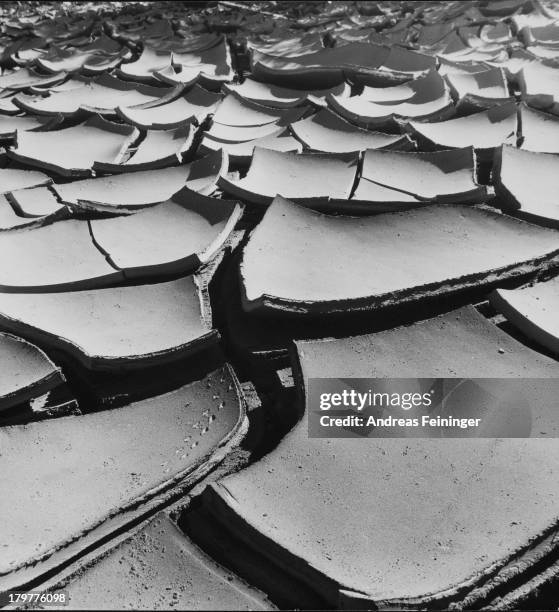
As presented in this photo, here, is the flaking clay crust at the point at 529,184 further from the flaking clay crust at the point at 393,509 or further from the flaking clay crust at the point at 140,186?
the flaking clay crust at the point at 140,186

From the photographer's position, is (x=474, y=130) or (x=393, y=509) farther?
(x=474, y=130)

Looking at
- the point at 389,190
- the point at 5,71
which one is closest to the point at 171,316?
the point at 389,190

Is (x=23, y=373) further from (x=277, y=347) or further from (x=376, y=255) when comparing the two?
(x=376, y=255)

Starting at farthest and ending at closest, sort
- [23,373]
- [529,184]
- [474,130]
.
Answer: [474,130] → [529,184] → [23,373]

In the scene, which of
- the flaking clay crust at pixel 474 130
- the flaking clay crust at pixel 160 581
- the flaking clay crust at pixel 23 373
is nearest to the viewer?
the flaking clay crust at pixel 160 581

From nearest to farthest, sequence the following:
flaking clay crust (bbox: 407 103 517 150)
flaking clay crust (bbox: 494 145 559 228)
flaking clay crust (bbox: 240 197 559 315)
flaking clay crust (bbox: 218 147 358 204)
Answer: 1. flaking clay crust (bbox: 240 197 559 315)
2. flaking clay crust (bbox: 494 145 559 228)
3. flaking clay crust (bbox: 218 147 358 204)
4. flaking clay crust (bbox: 407 103 517 150)

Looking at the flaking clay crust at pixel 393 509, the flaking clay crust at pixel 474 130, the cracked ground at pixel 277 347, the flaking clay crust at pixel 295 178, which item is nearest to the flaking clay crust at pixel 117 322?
the cracked ground at pixel 277 347

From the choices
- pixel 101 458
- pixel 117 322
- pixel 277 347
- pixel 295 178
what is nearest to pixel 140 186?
pixel 295 178

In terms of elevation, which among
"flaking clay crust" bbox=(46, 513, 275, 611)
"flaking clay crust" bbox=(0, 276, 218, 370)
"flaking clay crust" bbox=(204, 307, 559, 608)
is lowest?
"flaking clay crust" bbox=(46, 513, 275, 611)

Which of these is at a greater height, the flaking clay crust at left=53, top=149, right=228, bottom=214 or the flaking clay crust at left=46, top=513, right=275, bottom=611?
the flaking clay crust at left=53, top=149, right=228, bottom=214

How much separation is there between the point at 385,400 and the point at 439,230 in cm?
44

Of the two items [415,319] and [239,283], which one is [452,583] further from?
[239,283]

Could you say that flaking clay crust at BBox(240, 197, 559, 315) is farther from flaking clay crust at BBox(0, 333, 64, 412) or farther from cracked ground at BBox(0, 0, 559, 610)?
flaking clay crust at BBox(0, 333, 64, 412)

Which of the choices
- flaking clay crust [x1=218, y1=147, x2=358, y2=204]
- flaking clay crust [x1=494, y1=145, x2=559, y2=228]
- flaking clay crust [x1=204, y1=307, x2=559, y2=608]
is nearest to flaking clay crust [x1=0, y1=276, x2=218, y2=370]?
flaking clay crust [x1=204, y1=307, x2=559, y2=608]
